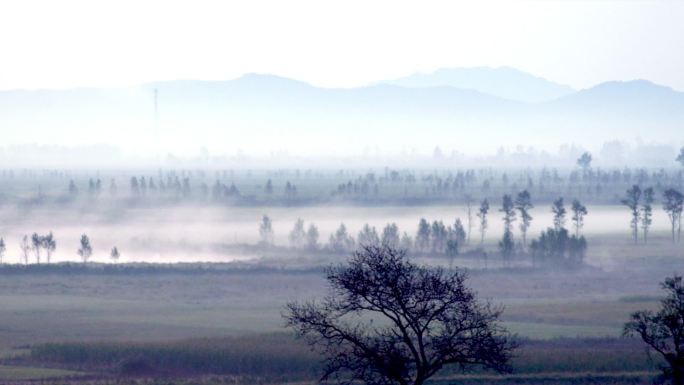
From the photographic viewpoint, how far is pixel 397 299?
117 feet

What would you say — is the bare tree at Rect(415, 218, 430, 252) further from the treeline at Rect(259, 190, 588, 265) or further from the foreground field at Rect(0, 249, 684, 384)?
the foreground field at Rect(0, 249, 684, 384)

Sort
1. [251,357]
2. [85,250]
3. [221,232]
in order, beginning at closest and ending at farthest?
1. [251,357]
2. [85,250]
3. [221,232]

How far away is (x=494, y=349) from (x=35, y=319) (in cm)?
5129

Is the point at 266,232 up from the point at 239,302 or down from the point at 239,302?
up

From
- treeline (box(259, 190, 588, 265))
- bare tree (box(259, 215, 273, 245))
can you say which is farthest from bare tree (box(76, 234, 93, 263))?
bare tree (box(259, 215, 273, 245))

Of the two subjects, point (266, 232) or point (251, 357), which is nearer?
point (251, 357)

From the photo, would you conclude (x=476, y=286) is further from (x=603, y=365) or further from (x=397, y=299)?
(x=397, y=299)

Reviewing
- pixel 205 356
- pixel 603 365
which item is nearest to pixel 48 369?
pixel 205 356

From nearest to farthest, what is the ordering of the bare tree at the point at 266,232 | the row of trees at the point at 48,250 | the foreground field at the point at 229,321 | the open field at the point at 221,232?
the foreground field at the point at 229,321 → the row of trees at the point at 48,250 → the open field at the point at 221,232 → the bare tree at the point at 266,232

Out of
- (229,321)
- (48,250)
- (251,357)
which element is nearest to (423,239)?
(48,250)

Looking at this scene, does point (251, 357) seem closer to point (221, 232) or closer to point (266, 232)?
point (266, 232)

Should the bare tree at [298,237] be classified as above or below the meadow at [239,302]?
above

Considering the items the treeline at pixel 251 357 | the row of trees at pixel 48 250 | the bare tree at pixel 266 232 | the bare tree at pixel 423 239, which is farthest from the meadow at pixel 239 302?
the bare tree at pixel 423 239

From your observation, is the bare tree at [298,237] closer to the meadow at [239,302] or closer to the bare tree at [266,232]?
the meadow at [239,302]
